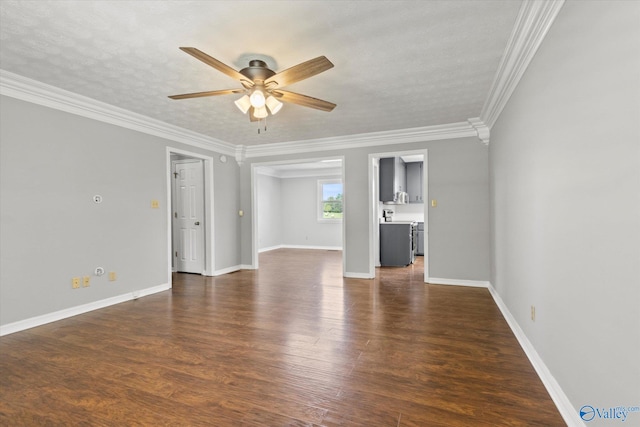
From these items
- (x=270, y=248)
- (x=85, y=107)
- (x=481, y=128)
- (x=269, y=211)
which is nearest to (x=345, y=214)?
(x=481, y=128)

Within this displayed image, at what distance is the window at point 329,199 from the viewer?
9.49 m

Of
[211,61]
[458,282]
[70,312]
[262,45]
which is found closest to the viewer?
[211,61]

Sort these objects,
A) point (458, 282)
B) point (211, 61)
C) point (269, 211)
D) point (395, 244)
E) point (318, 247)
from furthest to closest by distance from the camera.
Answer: point (318, 247) < point (269, 211) < point (395, 244) < point (458, 282) < point (211, 61)

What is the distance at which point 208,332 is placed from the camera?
3.02 metres

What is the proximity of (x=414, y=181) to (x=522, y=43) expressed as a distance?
227 inches

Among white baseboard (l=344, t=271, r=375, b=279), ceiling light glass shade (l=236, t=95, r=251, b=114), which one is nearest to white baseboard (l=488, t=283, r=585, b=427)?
white baseboard (l=344, t=271, r=375, b=279)

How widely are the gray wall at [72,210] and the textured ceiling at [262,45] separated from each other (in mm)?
554

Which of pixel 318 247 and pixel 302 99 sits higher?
pixel 302 99

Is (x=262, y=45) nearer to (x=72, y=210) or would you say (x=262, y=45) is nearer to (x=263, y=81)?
(x=263, y=81)

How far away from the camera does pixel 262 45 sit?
245 cm

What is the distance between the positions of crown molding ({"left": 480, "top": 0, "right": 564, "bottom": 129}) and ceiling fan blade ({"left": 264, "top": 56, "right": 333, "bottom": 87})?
4.31 ft

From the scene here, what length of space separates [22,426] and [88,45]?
2594 mm

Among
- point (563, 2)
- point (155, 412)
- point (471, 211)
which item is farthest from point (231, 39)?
point (471, 211)

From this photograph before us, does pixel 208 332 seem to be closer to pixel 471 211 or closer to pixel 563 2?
pixel 563 2
